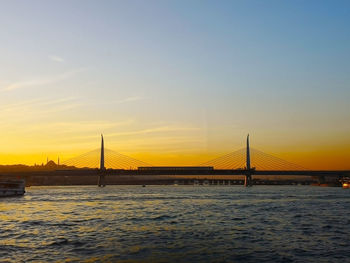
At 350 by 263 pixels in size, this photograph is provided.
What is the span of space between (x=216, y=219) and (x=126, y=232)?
13.5 m

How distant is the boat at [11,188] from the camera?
10054 cm

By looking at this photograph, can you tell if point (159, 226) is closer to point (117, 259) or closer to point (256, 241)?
point (256, 241)

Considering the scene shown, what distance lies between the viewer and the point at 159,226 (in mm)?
36219

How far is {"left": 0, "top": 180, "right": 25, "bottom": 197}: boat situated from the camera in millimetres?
100544

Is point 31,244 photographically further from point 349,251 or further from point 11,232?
point 349,251

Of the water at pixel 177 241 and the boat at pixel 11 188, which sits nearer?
the water at pixel 177 241

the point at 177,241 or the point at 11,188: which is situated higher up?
the point at 177,241

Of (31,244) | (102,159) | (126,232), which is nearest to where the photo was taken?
(31,244)

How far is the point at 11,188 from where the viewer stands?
105375 mm

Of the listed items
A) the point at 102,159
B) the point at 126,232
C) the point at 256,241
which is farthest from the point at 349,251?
the point at 102,159

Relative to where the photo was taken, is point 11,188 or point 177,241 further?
point 11,188

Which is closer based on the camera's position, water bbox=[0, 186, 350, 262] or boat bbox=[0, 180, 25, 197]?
water bbox=[0, 186, 350, 262]

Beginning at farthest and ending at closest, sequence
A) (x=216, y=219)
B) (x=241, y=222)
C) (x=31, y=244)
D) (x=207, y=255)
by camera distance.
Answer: (x=216, y=219)
(x=241, y=222)
(x=31, y=244)
(x=207, y=255)

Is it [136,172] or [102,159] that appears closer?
[136,172]
